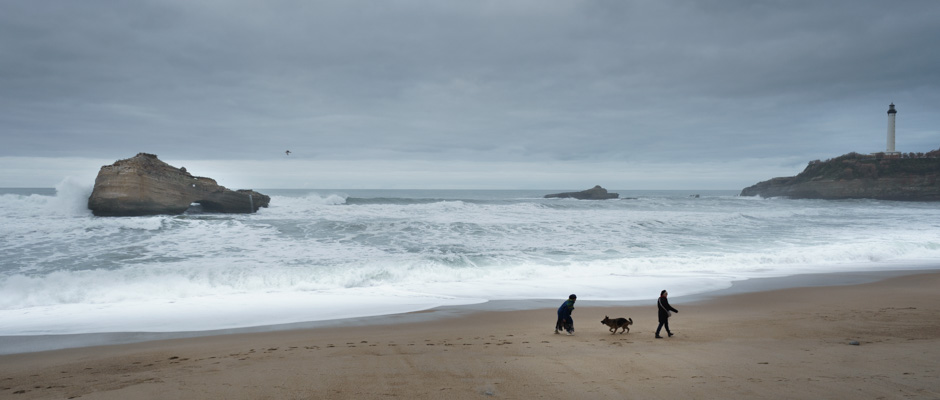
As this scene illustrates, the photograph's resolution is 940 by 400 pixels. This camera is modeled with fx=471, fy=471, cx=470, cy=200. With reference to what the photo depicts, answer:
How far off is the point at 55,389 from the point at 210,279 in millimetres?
8148

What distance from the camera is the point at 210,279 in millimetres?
12953

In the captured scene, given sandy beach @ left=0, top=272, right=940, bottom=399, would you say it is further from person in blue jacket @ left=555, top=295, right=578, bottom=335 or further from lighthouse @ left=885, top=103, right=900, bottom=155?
lighthouse @ left=885, top=103, right=900, bottom=155

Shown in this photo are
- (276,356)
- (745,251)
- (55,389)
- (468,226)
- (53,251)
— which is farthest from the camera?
(468,226)

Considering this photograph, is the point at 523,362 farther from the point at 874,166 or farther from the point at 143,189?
the point at 874,166

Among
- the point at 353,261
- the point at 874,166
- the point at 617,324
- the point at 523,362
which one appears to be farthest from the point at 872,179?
the point at 523,362

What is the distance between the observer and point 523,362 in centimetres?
591

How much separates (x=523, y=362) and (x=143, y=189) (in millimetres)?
25123

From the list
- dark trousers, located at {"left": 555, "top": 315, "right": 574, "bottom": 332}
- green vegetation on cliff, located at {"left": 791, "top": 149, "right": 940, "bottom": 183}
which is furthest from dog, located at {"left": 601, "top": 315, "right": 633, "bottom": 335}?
green vegetation on cliff, located at {"left": 791, "top": 149, "right": 940, "bottom": 183}

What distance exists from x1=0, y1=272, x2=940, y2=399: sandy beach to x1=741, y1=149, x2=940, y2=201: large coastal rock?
61.6 metres

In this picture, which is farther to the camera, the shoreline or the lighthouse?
the lighthouse

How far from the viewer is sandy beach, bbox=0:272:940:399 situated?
4.82 meters

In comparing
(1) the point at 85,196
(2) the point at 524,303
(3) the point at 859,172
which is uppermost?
(3) the point at 859,172

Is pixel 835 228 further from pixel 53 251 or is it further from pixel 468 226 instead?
pixel 53 251

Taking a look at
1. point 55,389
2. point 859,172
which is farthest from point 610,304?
point 859,172
